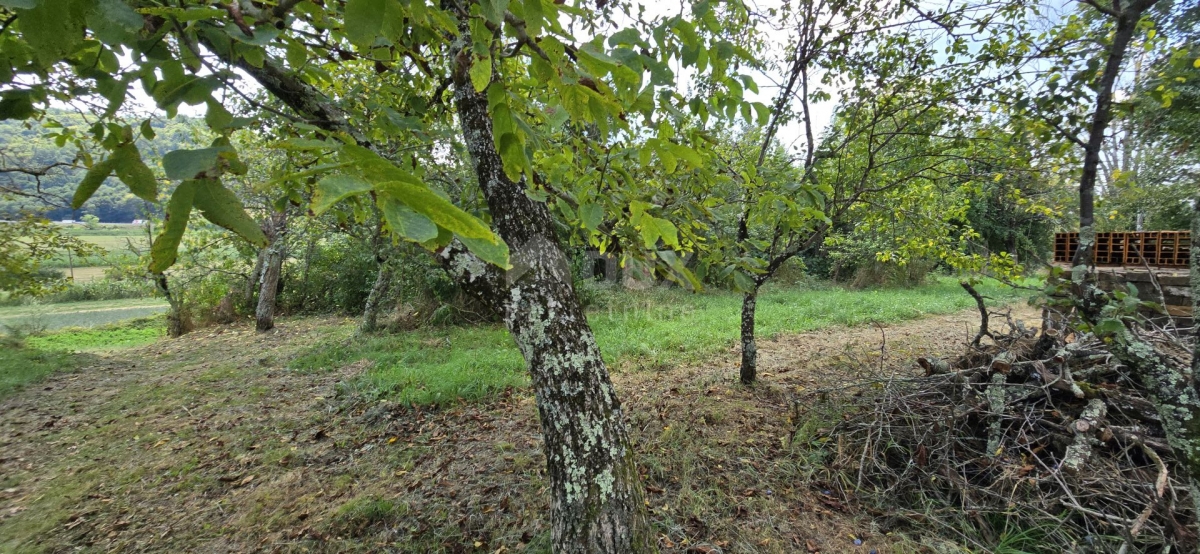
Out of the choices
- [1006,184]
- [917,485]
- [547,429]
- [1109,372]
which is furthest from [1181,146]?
[547,429]

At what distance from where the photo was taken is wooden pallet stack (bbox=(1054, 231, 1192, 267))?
4.69 m

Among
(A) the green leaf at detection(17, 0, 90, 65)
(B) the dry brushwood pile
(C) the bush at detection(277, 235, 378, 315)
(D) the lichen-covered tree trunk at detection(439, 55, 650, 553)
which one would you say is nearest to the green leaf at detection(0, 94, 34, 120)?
(A) the green leaf at detection(17, 0, 90, 65)

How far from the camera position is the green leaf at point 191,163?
0.62 meters

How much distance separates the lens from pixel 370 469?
342 cm

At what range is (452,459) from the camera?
139 inches

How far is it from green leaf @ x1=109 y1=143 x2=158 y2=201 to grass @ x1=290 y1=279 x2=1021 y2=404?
4.11m

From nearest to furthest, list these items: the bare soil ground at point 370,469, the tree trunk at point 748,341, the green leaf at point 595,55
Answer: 1. the green leaf at point 595,55
2. the bare soil ground at point 370,469
3. the tree trunk at point 748,341

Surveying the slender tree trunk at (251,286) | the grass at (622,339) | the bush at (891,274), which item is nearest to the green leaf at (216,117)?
the grass at (622,339)

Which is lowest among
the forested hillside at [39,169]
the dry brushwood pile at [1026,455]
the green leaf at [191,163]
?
the dry brushwood pile at [1026,455]

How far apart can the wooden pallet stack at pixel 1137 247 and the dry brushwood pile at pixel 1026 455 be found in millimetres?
2406

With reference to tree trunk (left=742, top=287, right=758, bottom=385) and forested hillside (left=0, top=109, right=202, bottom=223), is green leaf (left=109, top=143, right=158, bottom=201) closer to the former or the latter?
tree trunk (left=742, top=287, right=758, bottom=385)

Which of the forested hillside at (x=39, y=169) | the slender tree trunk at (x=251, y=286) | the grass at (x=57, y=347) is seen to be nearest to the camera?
the forested hillside at (x=39, y=169)

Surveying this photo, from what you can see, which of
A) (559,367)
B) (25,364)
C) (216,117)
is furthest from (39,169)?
(559,367)

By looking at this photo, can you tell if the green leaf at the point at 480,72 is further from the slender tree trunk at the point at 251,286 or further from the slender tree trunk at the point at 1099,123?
the slender tree trunk at the point at 251,286
